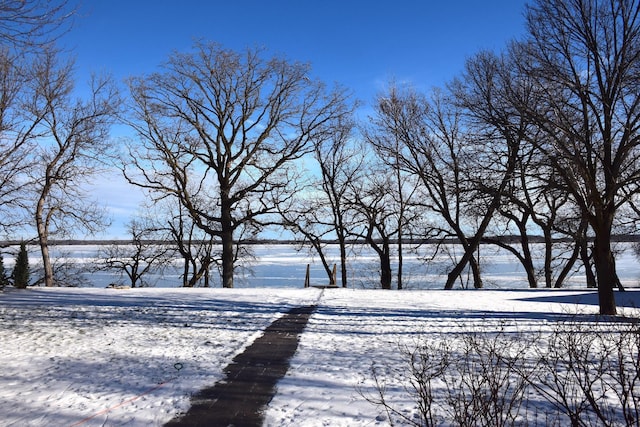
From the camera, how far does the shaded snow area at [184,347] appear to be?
4542 mm

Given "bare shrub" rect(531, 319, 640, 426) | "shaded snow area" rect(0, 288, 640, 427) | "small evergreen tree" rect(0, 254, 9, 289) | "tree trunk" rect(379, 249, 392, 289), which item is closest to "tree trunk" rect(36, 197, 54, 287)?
"small evergreen tree" rect(0, 254, 9, 289)

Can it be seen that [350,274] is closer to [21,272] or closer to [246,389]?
[21,272]

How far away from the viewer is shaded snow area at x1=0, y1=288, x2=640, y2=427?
14.9 feet

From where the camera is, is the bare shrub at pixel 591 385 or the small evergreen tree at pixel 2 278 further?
the small evergreen tree at pixel 2 278

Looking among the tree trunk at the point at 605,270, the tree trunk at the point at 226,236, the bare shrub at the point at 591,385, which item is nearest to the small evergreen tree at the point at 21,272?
the tree trunk at the point at 226,236

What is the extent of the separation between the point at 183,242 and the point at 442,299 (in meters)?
22.7

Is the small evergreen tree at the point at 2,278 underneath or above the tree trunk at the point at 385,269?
above

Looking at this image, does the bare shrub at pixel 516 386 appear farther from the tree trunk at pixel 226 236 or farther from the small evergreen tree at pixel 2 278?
the tree trunk at pixel 226 236

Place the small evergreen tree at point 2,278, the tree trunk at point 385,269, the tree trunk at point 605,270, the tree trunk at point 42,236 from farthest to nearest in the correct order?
the tree trunk at point 385,269 → the tree trunk at point 42,236 → the small evergreen tree at point 2,278 → the tree trunk at point 605,270

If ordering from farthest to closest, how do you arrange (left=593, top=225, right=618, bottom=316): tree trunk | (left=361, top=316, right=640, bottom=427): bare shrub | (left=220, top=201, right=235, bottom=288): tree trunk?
(left=220, top=201, right=235, bottom=288): tree trunk → (left=593, top=225, right=618, bottom=316): tree trunk → (left=361, top=316, right=640, bottom=427): bare shrub

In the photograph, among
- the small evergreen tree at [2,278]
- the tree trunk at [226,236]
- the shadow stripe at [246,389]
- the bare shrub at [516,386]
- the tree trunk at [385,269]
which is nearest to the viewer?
the bare shrub at [516,386]

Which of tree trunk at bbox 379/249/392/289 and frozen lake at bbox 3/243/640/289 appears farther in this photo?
frozen lake at bbox 3/243/640/289

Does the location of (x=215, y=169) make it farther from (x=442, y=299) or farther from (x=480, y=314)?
(x=480, y=314)

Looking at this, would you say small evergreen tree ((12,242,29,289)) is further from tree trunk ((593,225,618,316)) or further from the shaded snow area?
tree trunk ((593,225,618,316))
